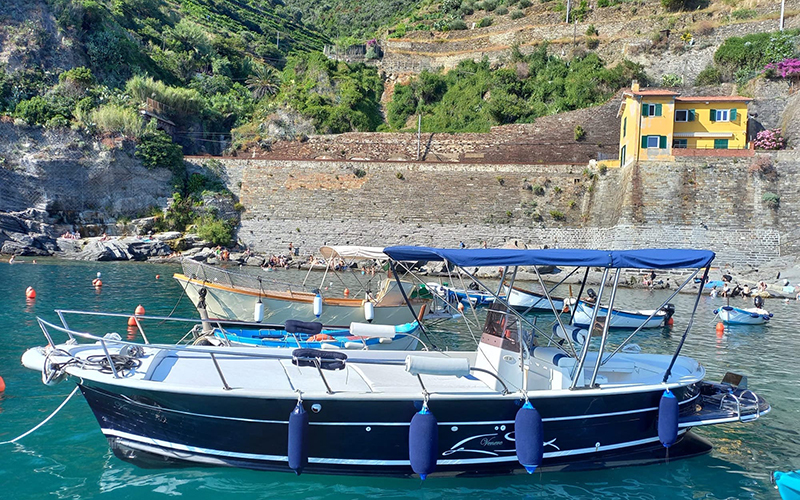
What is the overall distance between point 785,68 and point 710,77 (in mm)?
4863

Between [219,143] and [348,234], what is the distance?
1772cm

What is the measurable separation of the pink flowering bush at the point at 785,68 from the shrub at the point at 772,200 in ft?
41.4

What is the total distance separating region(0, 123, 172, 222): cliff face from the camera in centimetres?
3784

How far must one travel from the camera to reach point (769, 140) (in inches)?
1412

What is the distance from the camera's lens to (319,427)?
718 centimetres

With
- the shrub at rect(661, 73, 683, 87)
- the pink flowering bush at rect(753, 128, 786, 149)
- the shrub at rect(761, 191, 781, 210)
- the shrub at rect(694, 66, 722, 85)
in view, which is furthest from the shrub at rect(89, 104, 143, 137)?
the shrub at rect(694, 66, 722, 85)

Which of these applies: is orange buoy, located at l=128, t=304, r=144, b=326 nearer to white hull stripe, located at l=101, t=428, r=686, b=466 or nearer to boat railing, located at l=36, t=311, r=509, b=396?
boat railing, located at l=36, t=311, r=509, b=396

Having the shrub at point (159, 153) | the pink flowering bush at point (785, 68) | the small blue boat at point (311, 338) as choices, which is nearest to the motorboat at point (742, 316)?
the small blue boat at point (311, 338)

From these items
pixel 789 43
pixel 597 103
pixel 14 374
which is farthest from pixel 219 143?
pixel 789 43

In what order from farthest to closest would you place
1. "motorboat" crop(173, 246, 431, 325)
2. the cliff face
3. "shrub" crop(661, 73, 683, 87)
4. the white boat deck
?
"shrub" crop(661, 73, 683, 87), the cliff face, "motorboat" crop(173, 246, 431, 325), the white boat deck

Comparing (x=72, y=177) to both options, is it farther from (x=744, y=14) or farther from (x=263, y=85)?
(x=744, y=14)

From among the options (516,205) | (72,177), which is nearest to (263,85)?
(72,177)

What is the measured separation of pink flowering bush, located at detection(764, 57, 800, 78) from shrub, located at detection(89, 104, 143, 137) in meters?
44.7

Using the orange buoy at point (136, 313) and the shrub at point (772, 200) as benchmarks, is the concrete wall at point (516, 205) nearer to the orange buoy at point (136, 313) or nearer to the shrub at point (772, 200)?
the shrub at point (772, 200)
